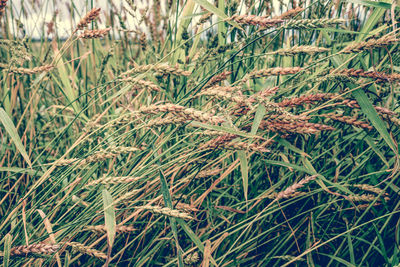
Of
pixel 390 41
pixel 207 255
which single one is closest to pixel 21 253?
pixel 207 255

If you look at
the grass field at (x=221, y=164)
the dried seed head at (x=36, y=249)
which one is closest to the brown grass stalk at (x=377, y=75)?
the grass field at (x=221, y=164)

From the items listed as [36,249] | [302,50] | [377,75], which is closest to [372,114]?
[377,75]

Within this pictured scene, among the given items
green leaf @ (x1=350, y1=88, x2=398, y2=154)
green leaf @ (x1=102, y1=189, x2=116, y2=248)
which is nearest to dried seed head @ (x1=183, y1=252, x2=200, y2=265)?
green leaf @ (x1=102, y1=189, x2=116, y2=248)

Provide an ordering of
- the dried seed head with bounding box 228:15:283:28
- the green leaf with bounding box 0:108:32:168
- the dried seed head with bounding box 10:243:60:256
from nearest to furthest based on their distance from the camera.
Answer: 1. the dried seed head with bounding box 10:243:60:256
2. the dried seed head with bounding box 228:15:283:28
3. the green leaf with bounding box 0:108:32:168

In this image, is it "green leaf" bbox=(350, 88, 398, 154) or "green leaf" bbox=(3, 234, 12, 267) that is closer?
"green leaf" bbox=(3, 234, 12, 267)

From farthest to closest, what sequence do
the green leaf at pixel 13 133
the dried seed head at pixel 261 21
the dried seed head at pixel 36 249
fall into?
the green leaf at pixel 13 133 < the dried seed head at pixel 261 21 < the dried seed head at pixel 36 249

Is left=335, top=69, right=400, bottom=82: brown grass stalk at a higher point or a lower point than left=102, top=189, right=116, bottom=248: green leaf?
A: higher

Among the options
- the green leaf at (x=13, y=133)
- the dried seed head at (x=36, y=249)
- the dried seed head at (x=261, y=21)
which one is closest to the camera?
the dried seed head at (x=36, y=249)

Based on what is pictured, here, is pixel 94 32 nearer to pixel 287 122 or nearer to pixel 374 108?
pixel 287 122

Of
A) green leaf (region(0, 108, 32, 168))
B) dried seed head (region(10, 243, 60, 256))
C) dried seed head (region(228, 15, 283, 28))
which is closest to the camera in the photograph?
dried seed head (region(10, 243, 60, 256))

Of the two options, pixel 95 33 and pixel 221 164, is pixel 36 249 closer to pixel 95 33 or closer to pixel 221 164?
pixel 95 33

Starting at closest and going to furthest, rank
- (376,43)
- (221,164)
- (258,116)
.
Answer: (376,43), (258,116), (221,164)

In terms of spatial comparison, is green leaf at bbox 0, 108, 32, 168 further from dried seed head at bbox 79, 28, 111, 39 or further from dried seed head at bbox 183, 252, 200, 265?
Result: dried seed head at bbox 183, 252, 200, 265

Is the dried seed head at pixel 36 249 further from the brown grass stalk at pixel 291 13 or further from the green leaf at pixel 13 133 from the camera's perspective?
the brown grass stalk at pixel 291 13
